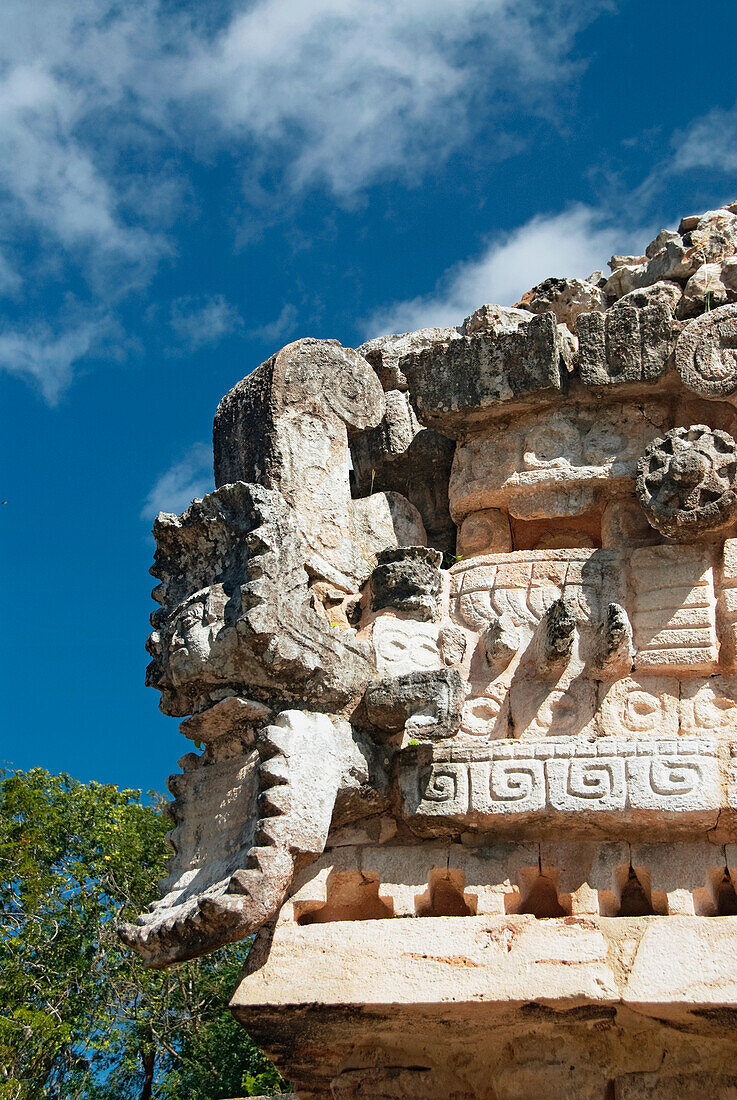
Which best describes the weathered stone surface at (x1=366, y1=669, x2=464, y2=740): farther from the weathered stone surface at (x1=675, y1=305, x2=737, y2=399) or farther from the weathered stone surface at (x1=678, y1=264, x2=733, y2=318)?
the weathered stone surface at (x1=678, y1=264, x2=733, y2=318)

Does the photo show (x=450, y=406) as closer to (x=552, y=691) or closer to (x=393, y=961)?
(x=552, y=691)

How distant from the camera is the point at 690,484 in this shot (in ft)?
21.5

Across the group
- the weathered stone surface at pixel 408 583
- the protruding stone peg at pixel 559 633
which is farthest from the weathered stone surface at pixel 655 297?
the protruding stone peg at pixel 559 633

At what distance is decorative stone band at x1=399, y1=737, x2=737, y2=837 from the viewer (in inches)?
231

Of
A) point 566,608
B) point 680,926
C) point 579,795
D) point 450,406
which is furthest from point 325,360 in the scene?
point 680,926

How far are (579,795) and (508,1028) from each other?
1028 mm

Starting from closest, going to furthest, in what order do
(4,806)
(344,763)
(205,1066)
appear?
1. (344,763)
2. (205,1066)
3. (4,806)

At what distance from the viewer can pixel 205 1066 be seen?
13289 millimetres

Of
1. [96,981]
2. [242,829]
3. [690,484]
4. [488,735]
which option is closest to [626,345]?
[690,484]

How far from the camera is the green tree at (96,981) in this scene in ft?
42.4

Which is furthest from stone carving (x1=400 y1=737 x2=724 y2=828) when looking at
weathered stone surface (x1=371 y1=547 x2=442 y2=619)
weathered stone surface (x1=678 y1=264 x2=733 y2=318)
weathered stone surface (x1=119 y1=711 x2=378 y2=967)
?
weathered stone surface (x1=678 y1=264 x2=733 y2=318)

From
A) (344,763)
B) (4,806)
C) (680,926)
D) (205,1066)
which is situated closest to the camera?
(680,926)

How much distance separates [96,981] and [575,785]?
9.13m

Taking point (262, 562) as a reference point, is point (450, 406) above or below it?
above
